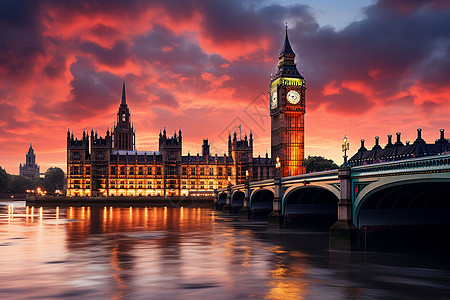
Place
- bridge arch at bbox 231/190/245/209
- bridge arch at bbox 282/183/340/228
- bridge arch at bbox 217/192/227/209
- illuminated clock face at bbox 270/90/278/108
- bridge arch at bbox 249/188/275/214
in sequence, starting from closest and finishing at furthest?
bridge arch at bbox 282/183/340/228, bridge arch at bbox 249/188/275/214, bridge arch at bbox 231/190/245/209, bridge arch at bbox 217/192/227/209, illuminated clock face at bbox 270/90/278/108

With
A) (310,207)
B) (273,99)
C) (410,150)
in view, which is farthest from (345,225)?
(273,99)

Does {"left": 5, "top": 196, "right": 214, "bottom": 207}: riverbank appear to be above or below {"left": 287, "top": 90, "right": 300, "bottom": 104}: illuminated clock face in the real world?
below

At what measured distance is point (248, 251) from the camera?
4341cm

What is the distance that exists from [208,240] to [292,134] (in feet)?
435

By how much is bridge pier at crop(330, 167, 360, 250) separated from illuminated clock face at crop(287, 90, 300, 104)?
143535 millimetres

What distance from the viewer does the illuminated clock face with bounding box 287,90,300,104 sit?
183m

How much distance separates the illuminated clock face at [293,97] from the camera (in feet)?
601

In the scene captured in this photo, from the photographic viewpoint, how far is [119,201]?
172375 mm

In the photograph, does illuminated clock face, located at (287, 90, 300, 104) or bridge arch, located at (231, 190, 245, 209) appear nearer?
bridge arch, located at (231, 190, 245, 209)

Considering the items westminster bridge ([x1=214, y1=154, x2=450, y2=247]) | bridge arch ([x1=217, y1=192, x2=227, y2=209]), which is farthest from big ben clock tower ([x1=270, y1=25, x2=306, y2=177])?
westminster bridge ([x1=214, y1=154, x2=450, y2=247])

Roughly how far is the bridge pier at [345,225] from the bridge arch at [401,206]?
2.09 feet

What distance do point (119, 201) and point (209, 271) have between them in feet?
474

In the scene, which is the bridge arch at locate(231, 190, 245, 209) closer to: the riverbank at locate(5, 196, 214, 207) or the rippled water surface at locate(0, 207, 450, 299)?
the riverbank at locate(5, 196, 214, 207)

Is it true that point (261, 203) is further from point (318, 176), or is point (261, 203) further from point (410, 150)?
point (318, 176)
